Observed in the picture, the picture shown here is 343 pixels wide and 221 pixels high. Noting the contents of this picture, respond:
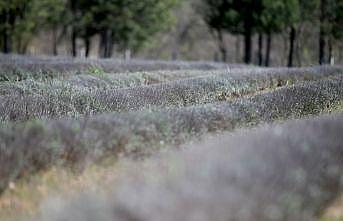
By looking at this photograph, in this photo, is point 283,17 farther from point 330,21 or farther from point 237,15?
point 330,21

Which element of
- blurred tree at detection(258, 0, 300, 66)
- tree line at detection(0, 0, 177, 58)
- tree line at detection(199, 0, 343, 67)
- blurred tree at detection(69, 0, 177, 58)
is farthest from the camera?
blurred tree at detection(69, 0, 177, 58)

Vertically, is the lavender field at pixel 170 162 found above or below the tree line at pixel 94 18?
below

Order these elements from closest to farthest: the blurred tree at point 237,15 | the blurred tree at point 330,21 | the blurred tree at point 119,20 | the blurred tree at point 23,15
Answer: the blurred tree at point 330,21 < the blurred tree at point 237,15 < the blurred tree at point 23,15 < the blurred tree at point 119,20

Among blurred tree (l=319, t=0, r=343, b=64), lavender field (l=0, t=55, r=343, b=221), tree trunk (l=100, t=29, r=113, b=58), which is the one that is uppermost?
blurred tree (l=319, t=0, r=343, b=64)

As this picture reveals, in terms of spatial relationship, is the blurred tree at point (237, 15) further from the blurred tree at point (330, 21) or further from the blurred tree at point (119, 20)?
the blurred tree at point (330, 21)

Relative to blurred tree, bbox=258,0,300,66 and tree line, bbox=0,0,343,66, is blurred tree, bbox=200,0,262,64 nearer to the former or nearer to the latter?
tree line, bbox=0,0,343,66

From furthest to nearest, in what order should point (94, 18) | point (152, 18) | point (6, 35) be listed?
1. point (152, 18)
2. point (94, 18)
3. point (6, 35)

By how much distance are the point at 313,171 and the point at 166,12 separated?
33.4 m

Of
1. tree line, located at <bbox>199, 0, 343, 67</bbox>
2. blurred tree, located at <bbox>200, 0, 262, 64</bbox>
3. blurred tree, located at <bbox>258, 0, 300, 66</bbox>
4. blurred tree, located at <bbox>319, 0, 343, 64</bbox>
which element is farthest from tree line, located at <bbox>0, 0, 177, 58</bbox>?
blurred tree, located at <bbox>319, 0, 343, 64</bbox>

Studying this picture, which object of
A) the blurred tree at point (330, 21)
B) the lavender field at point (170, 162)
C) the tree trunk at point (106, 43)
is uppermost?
the blurred tree at point (330, 21)

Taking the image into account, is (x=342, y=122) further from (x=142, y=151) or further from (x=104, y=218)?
(x=104, y=218)

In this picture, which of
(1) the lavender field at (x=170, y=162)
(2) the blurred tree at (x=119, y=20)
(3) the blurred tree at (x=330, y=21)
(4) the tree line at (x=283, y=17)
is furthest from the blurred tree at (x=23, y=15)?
(1) the lavender field at (x=170, y=162)

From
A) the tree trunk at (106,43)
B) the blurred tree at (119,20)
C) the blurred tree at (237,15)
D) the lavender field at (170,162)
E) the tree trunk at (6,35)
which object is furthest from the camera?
the tree trunk at (106,43)

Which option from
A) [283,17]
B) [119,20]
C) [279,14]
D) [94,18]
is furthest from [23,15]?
[283,17]
